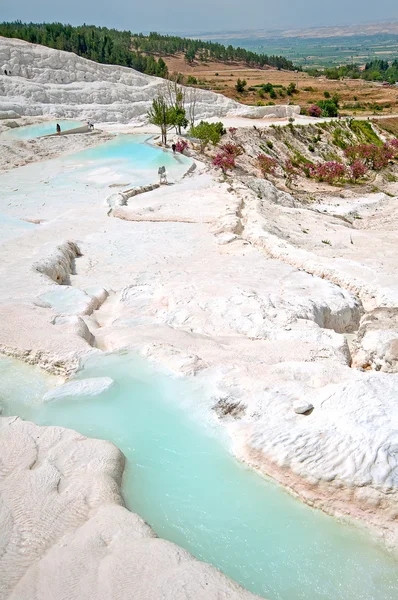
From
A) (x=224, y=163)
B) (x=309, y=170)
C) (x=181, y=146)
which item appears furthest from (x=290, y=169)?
(x=181, y=146)

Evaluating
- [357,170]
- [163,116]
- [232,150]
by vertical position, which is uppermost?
[163,116]

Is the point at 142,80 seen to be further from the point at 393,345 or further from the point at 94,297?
the point at 393,345

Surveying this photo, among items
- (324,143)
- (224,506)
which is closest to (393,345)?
(224,506)

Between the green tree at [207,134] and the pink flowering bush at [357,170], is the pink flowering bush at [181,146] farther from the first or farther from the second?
the pink flowering bush at [357,170]

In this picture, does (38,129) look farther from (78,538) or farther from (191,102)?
(78,538)

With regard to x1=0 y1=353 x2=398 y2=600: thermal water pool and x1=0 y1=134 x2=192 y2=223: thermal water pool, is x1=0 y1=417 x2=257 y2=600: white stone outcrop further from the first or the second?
x1=0 y1=134 x2=192 y2=223: thermal water pool

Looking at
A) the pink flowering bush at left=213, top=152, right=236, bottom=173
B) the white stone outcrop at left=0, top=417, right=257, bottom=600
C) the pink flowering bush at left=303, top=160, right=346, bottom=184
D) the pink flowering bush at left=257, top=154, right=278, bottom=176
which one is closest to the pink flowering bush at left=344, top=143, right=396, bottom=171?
the pink flowering bush at left=303, top=160, right=346, bottom=184
